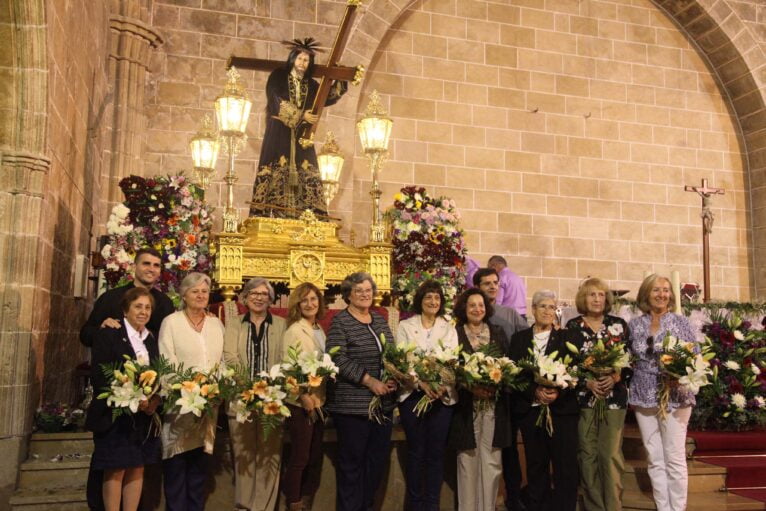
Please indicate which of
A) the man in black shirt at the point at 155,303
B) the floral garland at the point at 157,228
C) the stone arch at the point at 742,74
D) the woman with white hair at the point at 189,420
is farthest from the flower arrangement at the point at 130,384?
the stone arch at the point at 742,74

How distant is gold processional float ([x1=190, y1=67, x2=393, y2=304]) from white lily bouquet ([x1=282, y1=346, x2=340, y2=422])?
7.99 feet

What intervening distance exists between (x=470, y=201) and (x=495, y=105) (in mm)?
1492

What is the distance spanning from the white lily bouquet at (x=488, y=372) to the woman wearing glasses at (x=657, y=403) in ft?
2.68

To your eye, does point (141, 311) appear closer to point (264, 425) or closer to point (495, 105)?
point (264, 425)

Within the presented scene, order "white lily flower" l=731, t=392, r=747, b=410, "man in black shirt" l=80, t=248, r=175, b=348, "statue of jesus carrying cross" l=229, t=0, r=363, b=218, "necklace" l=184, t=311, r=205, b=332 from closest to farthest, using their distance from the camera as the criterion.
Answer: "necklace" l=184, t=311, r=205, b=332, "man in black shirt" l=80, t=248, r=175, b=348, "white lily flower" l=731, t=392, r=747, b=410, "statue of jesus carrying cross" l=229, t=0, r=363, b=218

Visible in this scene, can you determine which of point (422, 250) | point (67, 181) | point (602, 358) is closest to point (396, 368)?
point (602, 358)

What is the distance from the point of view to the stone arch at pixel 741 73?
38.9ft

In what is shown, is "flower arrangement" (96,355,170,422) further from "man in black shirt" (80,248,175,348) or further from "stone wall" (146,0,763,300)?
"stone wall" (146,0,763,300)

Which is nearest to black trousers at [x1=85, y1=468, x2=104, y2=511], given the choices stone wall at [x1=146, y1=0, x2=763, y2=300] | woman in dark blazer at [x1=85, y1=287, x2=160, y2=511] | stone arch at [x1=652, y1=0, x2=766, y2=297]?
woman in dark blazer at [x1=85, y1=287, x2=160, y2=511]

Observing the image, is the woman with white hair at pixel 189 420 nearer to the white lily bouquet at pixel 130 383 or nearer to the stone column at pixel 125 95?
the white lily bouquet at pixel 130 383

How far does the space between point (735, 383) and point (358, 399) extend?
11.4ft

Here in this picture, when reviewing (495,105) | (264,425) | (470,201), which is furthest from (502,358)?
(495,105)

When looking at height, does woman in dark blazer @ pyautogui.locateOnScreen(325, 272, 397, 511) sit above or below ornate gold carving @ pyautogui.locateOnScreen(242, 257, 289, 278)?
below

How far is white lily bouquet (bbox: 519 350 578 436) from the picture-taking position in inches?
181
